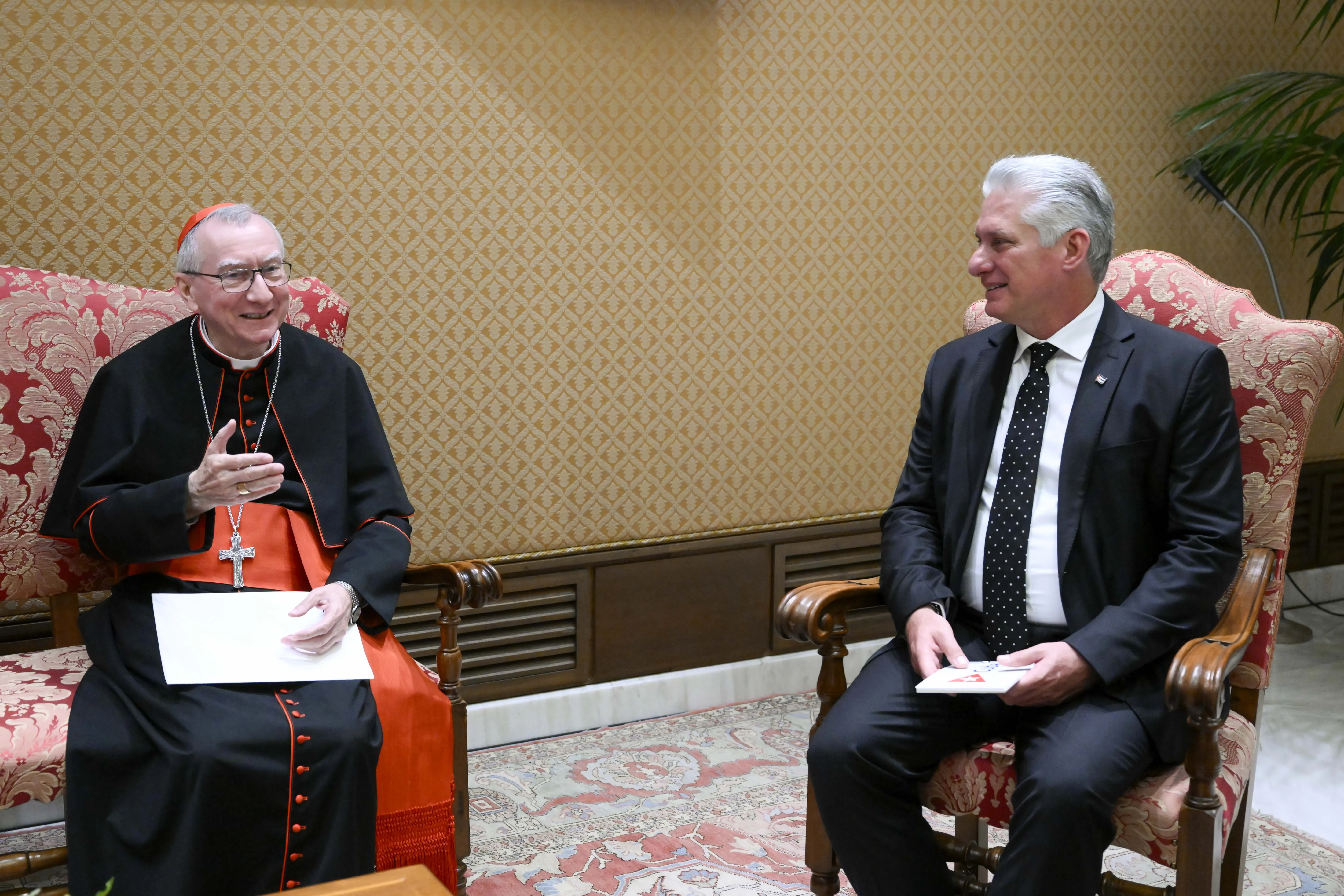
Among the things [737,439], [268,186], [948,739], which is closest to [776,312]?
[737,439]

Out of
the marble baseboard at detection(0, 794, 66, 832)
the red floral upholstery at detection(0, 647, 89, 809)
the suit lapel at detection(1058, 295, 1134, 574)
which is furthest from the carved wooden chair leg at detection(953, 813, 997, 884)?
the marble baseboard at detection(0, 794, 66, 832)

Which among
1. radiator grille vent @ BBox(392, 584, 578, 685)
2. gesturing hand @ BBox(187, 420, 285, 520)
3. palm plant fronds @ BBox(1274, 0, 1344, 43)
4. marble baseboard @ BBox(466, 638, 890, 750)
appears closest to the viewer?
gesturing hand @ BBox(187, 420, 285, 520)

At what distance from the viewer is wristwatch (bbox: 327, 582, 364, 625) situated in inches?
88.9

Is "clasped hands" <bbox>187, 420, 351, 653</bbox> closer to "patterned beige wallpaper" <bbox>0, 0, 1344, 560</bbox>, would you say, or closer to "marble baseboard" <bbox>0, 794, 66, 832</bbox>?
"patterned beige wallpaper" <bbox>0, 0, 1344, 560</bbox>

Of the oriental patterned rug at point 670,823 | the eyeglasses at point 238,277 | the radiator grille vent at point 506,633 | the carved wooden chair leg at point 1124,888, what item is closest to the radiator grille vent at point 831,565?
the oriental patterned rug at point 670,823

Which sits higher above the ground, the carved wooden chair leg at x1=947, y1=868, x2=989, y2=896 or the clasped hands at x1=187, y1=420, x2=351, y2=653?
the clasped hands at x1=187, y1=420, x2=351, y2=653

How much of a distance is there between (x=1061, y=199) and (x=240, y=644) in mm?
1685

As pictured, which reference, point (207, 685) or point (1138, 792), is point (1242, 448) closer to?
point (1138, 792)

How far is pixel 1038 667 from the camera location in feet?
6.45

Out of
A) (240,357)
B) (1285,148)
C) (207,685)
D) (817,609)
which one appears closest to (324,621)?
(207,685)

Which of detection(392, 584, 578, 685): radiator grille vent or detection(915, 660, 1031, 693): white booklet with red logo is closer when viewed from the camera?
detection(915, 660, 1031, 693): white booklet with red logo

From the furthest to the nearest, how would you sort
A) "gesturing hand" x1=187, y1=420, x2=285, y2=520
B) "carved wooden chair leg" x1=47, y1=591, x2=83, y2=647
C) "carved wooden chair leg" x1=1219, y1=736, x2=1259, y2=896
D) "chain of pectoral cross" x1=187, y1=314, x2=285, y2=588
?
"carved wooden chair leg" x1=47, y1=591, x2=83, y2=647 < "chain of pectoral cross" x1=187, y1=314, x2=285, y2=588 < "carved wooden chair leg" x1=1219, y1=736, x2=1259, y2=896 < "gesturing hand" x1=187, y1=420, x2=285, y2=520

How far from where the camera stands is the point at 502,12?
3.18 meters

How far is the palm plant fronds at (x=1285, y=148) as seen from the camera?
379cm
